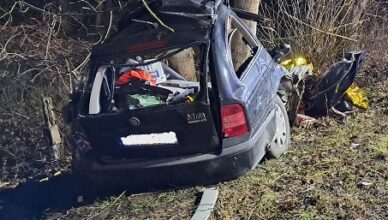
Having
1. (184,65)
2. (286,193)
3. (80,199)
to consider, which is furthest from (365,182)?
(184,65)

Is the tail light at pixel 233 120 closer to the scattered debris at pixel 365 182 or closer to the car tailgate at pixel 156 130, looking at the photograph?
the car tailgate at pixel 156 130


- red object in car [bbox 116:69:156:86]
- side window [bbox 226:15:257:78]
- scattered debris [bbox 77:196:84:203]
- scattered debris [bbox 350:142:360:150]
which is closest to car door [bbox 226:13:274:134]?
side window [bbox 226:15:257:78]

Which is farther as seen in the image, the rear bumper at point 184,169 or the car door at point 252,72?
the car door at point 252,72

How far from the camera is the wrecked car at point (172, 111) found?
17.3 feet

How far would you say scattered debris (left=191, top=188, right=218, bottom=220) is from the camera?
503 cm

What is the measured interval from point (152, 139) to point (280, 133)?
156 cm

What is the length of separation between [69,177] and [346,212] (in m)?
3.27

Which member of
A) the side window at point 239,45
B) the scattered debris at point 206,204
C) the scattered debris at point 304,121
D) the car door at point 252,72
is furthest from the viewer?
the scattered debris at point 304,121

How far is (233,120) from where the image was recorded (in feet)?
17.4

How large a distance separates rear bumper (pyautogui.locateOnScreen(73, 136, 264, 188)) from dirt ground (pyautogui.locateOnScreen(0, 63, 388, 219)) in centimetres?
11

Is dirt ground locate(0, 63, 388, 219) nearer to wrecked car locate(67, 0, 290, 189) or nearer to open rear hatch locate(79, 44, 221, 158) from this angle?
wrecked car locate(67, 0, 290, 189)

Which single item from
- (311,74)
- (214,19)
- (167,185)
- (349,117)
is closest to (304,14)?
(311,74)

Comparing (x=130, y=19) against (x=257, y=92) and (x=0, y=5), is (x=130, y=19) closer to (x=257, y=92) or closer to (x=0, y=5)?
(x=257, y=92)

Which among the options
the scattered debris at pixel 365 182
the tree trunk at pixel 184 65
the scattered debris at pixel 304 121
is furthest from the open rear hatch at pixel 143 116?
the scattered debris at pixel 304 121
